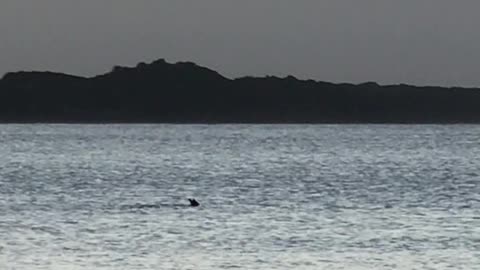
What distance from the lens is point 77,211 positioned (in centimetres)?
6588

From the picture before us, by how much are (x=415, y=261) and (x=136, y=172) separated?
65.7 metres

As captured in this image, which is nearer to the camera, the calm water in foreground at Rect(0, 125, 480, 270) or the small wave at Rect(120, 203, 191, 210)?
the calm water in foreground at Rect(0, 125, 480, 270)

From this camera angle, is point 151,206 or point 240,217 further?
point 151,206

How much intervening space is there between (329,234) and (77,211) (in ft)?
50.2

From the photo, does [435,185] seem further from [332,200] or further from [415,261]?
[415,261]

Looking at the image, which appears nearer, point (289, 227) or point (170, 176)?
point (289, 227)

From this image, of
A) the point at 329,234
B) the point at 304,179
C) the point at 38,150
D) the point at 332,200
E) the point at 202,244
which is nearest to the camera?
the point at 202,244

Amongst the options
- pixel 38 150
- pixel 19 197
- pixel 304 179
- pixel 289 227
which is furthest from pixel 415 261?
pixel 38 150

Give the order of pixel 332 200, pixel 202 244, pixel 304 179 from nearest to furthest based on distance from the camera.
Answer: pixel 202 244 → pixel 332 200 → pixel 304 179

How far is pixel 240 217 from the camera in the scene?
62.9 metres

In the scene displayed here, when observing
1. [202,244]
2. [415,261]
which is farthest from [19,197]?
[415,261]

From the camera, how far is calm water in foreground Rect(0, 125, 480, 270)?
46531 mm

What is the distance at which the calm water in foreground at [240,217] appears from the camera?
1832 inches

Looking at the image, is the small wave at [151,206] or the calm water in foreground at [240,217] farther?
the small wave at [151,206]
